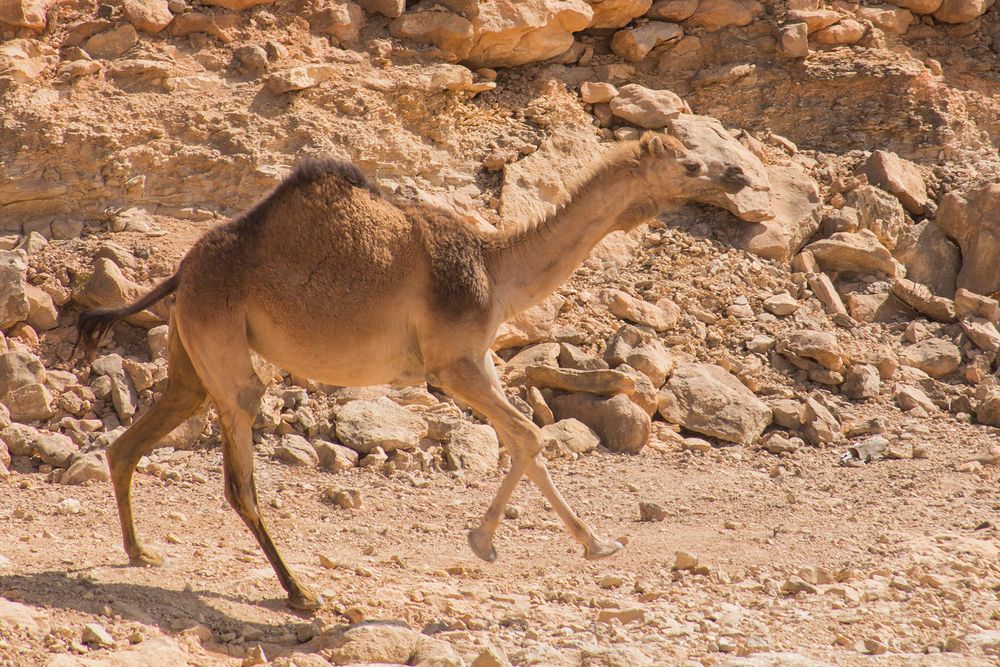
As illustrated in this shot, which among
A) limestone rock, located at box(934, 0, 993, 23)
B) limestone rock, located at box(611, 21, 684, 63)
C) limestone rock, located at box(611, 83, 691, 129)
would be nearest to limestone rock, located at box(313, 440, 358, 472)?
limestone rock, located at box(611, 83, 691, 129)

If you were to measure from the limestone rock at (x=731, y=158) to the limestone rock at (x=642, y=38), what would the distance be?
164 cm

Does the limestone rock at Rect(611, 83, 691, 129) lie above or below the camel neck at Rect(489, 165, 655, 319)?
above

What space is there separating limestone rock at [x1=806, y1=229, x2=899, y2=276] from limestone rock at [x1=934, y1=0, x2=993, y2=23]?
500 centimetres

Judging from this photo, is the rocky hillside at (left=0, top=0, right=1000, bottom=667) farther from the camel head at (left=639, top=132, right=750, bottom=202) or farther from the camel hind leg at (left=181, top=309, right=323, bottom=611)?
the camel head at (left=639, top=132, right=750, bottom=202)

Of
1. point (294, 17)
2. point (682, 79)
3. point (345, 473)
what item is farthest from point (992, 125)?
point (345, 473)

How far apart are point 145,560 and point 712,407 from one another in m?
6.27

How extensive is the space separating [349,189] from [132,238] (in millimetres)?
4514

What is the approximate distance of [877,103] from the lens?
642 inches

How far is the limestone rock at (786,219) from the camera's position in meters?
13.9

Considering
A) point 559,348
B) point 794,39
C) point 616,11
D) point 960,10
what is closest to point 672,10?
point 616,11

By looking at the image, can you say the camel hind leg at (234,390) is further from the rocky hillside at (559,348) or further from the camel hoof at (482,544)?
the camel hoof at (482,544)

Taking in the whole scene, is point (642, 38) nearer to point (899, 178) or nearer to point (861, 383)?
point (899, 178)

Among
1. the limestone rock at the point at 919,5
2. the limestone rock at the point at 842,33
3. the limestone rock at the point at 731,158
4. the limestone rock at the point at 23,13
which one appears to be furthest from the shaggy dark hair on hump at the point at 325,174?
the limestone rock at the point at 919,5

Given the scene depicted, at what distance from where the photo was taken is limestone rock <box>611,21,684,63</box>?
1556cm
